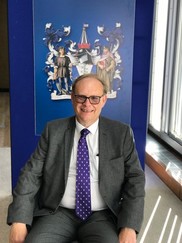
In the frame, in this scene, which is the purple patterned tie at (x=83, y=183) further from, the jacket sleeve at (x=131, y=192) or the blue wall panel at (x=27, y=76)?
the blue wall panel at (x=27, y=76)

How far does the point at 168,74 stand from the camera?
399cm

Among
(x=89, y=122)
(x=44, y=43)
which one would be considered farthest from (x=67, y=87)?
(x=89, y=122)

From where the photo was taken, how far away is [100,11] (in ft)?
8.25

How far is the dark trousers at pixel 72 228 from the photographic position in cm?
144

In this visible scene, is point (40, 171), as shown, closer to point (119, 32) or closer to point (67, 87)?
point (67, 87)

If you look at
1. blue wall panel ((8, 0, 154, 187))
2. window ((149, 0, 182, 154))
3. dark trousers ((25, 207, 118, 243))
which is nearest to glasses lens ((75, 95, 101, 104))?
dark trousers ((25, 207, 118, 243))

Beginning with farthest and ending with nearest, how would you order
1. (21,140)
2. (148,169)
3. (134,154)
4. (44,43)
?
(148,169) → (21,140) → (44,43) → (134,154)

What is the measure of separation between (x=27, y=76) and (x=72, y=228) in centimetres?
135

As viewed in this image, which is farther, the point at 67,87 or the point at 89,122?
the point at 67,87

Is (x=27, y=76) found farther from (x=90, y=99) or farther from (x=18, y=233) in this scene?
(x=18, y=233)

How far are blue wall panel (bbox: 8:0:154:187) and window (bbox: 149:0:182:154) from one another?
1094mm

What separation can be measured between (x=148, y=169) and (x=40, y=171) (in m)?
2.10

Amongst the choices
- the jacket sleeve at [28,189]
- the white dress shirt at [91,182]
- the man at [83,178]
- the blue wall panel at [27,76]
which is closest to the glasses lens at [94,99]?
the man at [83,178]

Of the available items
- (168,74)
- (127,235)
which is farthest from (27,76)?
(168,74)
